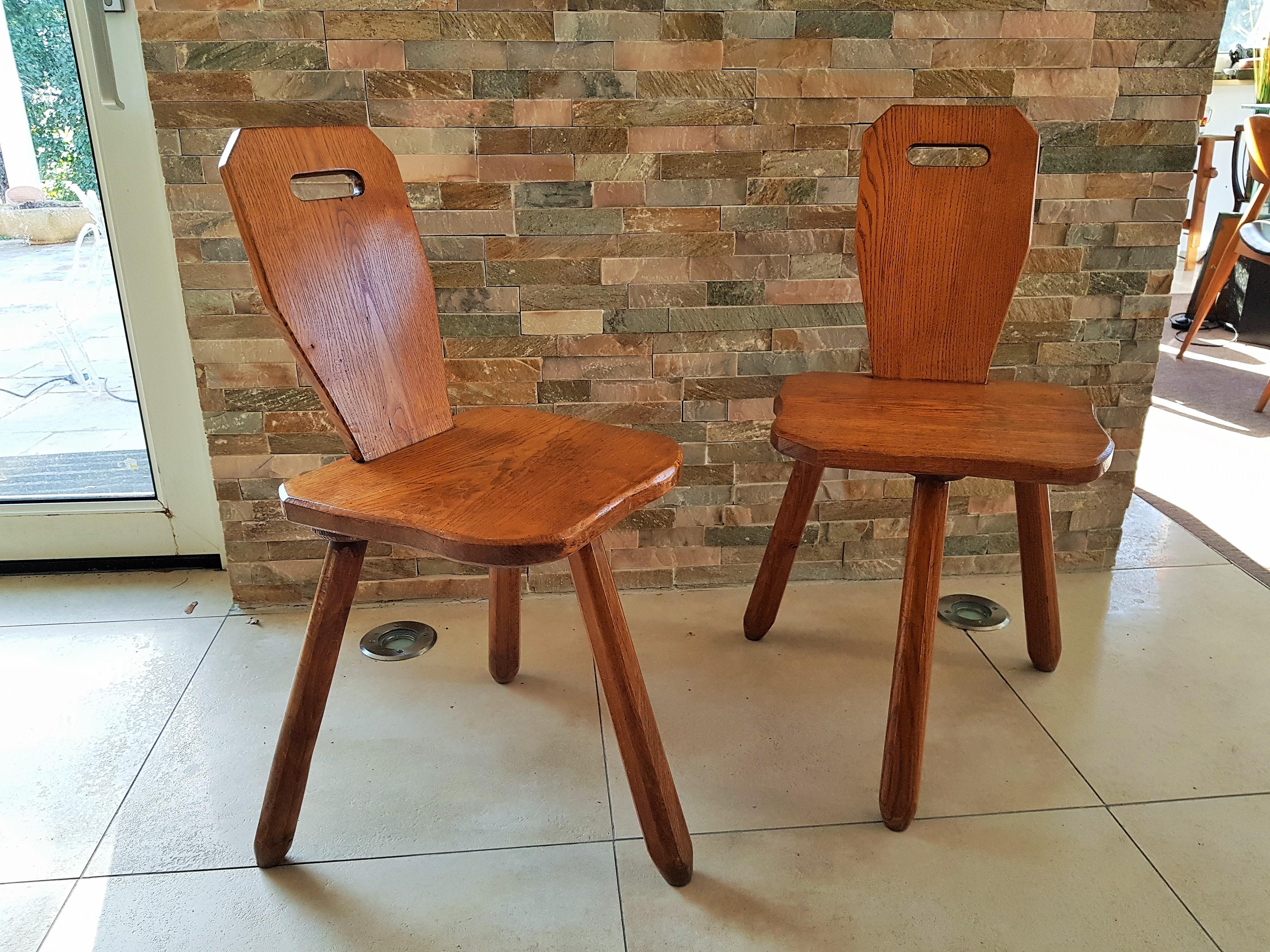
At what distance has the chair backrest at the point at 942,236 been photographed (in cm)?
145

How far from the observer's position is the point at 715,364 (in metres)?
1.73

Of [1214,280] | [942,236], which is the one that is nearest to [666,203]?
[942,236]

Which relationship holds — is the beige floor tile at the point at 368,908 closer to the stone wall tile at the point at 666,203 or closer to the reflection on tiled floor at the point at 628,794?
the reflection on tiled floor at the point at 628,794

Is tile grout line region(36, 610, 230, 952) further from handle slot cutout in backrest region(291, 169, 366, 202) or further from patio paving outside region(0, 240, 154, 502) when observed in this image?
handle slot cutout in backrest region(291, 169, 366, 202)

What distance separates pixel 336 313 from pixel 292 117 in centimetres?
54

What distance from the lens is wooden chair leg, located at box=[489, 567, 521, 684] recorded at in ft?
4.86

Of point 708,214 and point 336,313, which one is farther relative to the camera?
point 708,214

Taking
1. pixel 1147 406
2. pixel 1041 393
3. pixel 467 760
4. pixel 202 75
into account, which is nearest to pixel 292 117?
pixel 202 75

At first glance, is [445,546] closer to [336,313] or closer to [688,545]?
[336,313]

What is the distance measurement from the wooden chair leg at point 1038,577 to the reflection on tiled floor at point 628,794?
0.05 metres

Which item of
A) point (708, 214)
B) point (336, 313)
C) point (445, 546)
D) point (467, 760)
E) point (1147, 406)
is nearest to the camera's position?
point (445, 546)

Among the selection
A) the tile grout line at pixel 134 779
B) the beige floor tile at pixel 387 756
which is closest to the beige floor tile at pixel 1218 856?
the beige floor tile at pixel 387 756

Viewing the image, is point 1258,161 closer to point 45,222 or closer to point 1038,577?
point 1038,577

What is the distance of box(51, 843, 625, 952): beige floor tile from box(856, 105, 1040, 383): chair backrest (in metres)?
0.86
